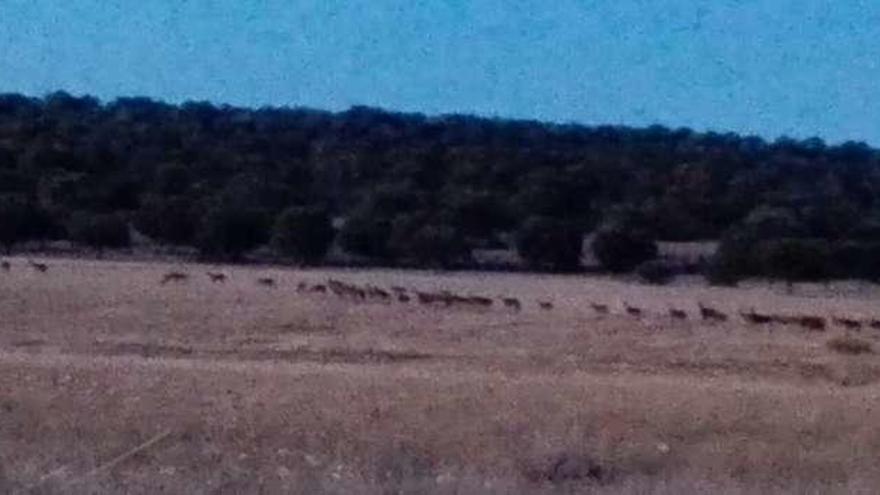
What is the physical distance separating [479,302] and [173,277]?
798cm

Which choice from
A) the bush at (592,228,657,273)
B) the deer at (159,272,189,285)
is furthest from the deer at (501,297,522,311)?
the bush at (592,228,657,273)

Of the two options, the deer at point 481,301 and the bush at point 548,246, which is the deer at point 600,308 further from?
the bush at point 548,246

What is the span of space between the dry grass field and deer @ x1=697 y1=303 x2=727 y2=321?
0.42 metres

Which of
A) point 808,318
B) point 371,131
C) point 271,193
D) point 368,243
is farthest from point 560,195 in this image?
point 371,131

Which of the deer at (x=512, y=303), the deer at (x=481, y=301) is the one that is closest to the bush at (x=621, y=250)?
the deer at (x=512, y=303)

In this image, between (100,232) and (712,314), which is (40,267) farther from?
(712,314)

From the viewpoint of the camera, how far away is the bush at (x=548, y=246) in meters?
72.6

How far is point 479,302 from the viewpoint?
52844mm

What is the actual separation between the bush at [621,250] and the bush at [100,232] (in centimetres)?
1353

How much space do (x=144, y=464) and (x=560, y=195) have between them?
230 ft

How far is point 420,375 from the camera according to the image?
33.3 m

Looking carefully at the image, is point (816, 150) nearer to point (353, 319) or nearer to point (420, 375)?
point (353, 319)

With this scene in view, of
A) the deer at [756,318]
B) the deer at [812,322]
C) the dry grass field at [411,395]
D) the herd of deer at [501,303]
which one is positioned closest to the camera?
the dry grass field at [411,395]

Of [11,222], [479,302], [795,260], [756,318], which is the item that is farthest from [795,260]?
[11,222]
